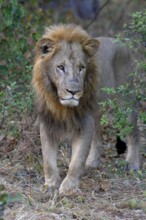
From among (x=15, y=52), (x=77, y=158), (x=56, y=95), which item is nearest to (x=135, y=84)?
(x=56, y=95)

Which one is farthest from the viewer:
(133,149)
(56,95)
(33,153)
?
(133,149)

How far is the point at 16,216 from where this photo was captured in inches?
247

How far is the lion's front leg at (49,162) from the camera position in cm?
741

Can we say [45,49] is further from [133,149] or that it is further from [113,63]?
[133,149]

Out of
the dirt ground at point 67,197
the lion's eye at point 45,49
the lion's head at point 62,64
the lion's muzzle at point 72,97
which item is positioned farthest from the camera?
the lion's eye at point 45,49

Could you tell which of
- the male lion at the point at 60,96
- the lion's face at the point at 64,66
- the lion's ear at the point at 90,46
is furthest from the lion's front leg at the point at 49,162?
the lion's ear at the point at 90,46

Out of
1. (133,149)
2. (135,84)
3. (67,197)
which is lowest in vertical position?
(67,197)

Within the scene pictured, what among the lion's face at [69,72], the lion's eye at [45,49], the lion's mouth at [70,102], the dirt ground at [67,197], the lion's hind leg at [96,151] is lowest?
the dirt ground at [67,197]

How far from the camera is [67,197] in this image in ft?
23.1

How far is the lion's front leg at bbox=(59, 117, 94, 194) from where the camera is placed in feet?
24.0

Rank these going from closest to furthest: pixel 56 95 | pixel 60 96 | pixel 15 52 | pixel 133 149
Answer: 1. pixel 60 96
2. pixel 56 95
3. pixel 133 149
4. pixel 15 52

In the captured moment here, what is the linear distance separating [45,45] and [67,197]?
1.37m

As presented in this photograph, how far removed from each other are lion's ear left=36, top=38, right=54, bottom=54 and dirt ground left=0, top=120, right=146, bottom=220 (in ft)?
3.58

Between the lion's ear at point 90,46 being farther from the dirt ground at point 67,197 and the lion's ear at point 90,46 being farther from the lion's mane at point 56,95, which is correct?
the dirt ground at point 67,197
